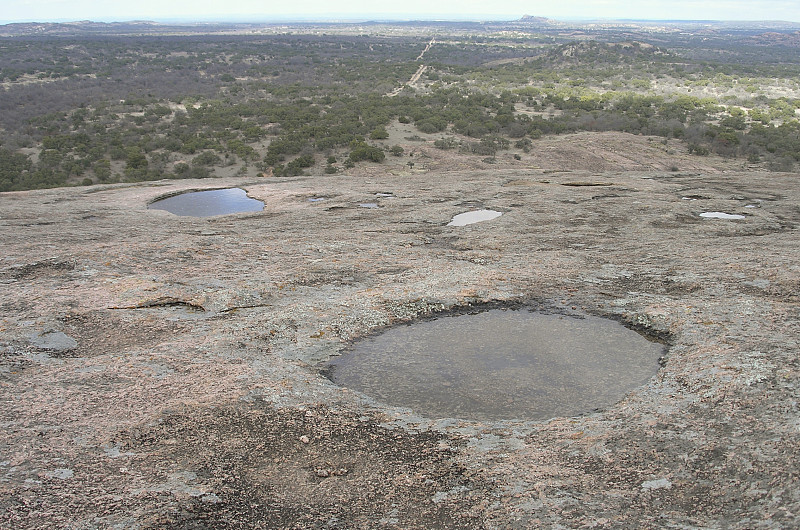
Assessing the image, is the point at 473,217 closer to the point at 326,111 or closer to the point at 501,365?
the point at 501,365

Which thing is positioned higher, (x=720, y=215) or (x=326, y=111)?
(x=326, y=111)

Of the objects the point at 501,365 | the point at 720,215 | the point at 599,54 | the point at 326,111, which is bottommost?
the point at 501,365

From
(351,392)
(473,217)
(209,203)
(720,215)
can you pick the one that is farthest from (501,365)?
(209,203)

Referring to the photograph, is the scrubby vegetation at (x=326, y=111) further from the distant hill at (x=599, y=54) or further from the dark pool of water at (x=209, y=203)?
the dark pool of water at (x=209, y=203)

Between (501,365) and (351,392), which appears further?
(501,365)

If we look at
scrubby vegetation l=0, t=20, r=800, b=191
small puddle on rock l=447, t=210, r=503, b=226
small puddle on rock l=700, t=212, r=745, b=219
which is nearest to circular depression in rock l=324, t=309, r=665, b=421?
small puddle on rock l=447, t=210, r=503, b=226

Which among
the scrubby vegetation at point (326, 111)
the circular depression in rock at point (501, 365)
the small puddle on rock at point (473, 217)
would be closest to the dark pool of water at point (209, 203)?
the small puddle on rock at point (473, 217)

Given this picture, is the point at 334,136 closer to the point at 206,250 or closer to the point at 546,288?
the point at 206,250
